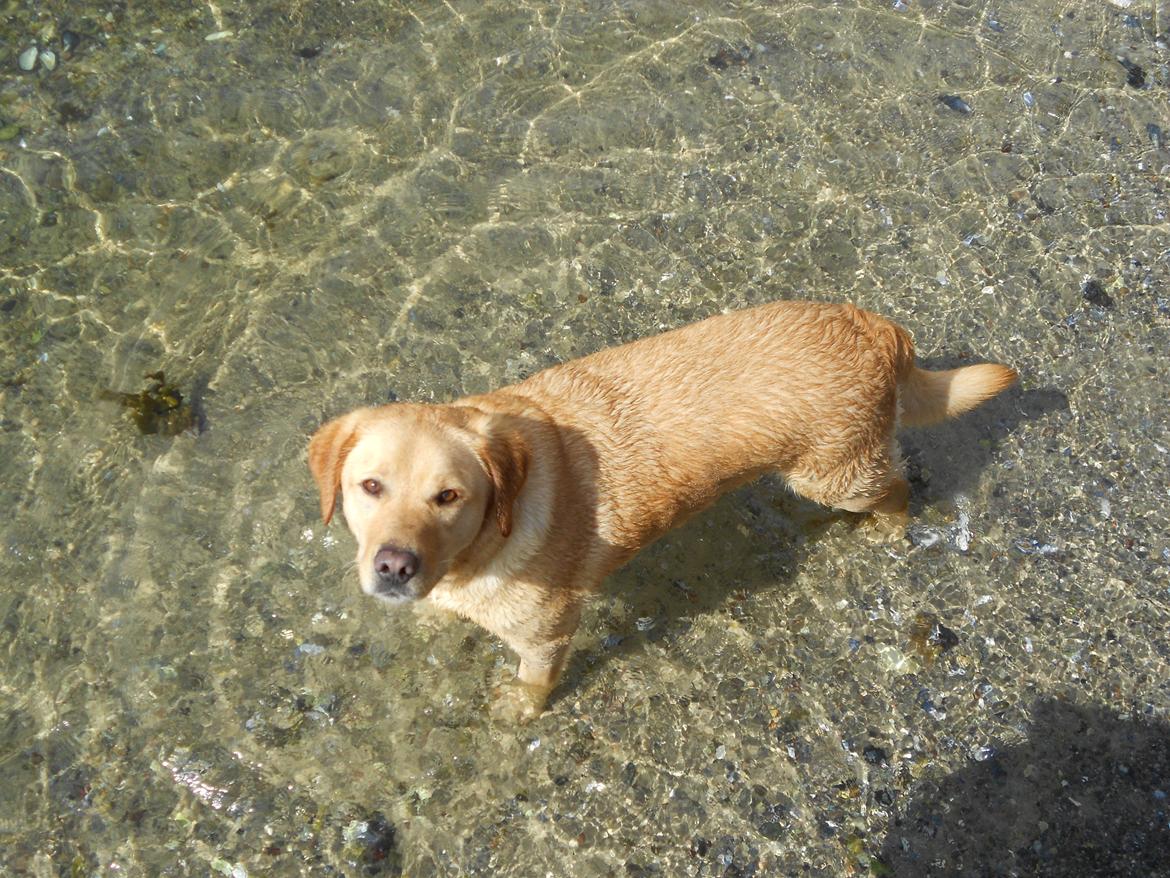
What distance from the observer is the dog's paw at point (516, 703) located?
14.0 feet

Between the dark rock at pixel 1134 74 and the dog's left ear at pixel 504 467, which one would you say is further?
the dark rock at pixel 1134 74

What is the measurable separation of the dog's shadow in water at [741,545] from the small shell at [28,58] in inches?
202

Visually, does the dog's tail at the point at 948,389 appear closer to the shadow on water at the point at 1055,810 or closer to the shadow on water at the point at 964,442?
the shadow on water at the point at 964,442

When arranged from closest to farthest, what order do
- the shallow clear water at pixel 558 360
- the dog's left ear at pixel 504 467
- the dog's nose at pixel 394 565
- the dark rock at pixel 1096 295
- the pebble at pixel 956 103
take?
the dog's nose at pixel 394 565
the dog's left ear at pixel 504 467
the shallow clear water at pixel 558 360
the dark rock at pixel 1096 295
the pebble at pixel 956 103

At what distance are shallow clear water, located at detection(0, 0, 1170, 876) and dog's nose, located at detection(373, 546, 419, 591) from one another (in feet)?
6.02

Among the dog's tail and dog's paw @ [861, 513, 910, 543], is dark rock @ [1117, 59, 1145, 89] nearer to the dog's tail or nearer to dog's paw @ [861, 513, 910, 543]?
the dog's tail

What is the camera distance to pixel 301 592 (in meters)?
4.55

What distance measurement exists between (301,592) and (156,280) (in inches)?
88.6

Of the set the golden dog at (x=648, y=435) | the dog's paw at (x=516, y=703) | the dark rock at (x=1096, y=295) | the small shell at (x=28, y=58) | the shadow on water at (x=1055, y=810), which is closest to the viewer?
the golden dog at (x=648, y=435)

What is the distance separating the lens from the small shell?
221 inches

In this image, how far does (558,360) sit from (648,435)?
176cm

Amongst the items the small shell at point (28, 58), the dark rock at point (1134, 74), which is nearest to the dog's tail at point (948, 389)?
the dark rock at point (1134, 74)

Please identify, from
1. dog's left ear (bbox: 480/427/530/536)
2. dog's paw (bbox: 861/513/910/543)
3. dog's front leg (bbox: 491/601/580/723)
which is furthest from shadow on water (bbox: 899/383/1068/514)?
dog's left ear (bbox: 480/427/530/536)

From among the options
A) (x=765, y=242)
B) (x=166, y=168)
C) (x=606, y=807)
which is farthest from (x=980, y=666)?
(x=166, y=168)
